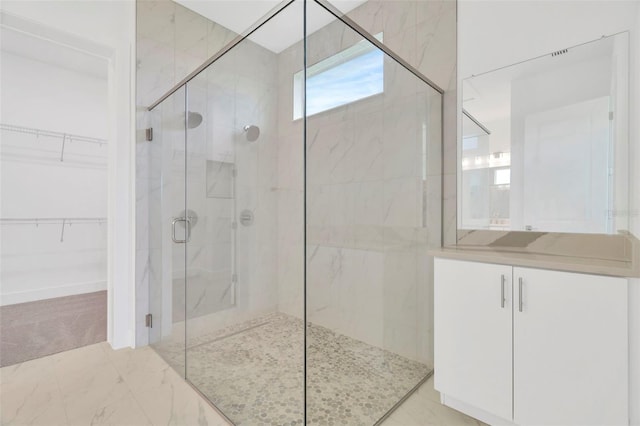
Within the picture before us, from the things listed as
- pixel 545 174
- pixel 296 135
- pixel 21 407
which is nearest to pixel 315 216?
pixel 296 135

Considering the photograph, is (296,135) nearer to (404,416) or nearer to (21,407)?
(404,416)

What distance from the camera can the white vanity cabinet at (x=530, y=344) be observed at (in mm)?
1104

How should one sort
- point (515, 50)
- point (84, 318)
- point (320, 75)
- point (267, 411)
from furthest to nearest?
point (84, 318)
point (515, 50)
point (267, 411)
point (320, 75)

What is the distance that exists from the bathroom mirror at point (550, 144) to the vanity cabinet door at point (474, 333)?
18.9 inches

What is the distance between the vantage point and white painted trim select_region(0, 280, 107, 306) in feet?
10.9

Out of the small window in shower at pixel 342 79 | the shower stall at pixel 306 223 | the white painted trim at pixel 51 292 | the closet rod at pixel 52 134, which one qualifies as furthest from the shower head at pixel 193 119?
the white painted trim at pixel 51 292

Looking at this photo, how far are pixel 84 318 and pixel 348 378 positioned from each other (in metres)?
2.81

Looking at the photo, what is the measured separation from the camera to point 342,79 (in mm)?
1472

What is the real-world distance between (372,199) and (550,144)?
37.9 inches

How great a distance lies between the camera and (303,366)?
1263 mm

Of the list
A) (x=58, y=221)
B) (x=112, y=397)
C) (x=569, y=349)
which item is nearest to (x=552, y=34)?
(x=569, y=349)

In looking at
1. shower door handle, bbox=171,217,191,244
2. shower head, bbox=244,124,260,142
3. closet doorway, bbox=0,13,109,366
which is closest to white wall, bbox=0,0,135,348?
shower door handle, bbox=171,217,191,244

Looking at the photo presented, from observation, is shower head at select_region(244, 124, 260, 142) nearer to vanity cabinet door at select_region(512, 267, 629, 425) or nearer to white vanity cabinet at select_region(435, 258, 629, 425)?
white vanity cabinet at select_region(435, 258, 629, 425)

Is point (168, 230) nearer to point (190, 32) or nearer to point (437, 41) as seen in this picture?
point (190, 32)
